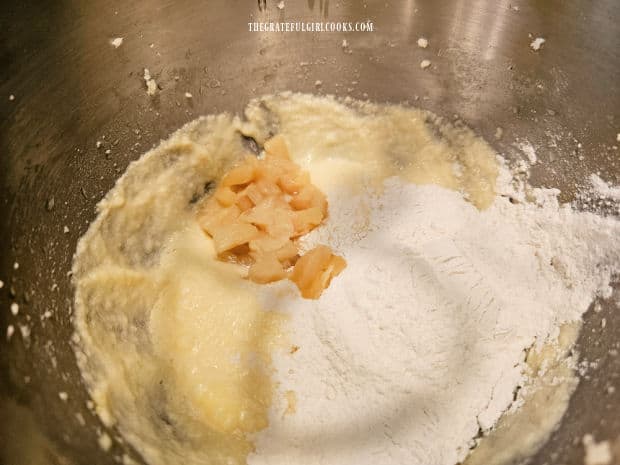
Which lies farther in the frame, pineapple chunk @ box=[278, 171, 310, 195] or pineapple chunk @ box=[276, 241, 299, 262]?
pineapple chunk @ box=[278, 171, 310, 195]

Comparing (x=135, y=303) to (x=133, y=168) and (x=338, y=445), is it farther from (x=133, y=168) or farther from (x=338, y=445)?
(x=338, y=445)

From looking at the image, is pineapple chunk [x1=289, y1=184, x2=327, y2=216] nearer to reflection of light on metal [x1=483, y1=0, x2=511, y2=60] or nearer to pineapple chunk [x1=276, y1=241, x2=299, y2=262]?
pineapple chunk [x1=276, y1=241, x2=299, y2=262]

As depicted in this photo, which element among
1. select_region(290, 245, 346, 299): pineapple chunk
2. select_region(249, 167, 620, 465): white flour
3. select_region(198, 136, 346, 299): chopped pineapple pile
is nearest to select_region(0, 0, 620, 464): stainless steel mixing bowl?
select_region(249, 167, 620, 465): white flour

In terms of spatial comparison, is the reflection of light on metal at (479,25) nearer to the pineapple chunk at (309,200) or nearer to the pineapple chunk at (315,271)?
the pineapple chunk at (309,200)

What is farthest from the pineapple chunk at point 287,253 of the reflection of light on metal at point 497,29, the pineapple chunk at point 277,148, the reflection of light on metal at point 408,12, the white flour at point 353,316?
the reflection of light on metal at point 497,29

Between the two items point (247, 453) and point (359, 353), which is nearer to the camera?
point (247, 453)

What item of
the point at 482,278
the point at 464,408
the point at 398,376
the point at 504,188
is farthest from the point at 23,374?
the point at 504,188

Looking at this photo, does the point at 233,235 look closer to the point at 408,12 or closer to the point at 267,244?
the point at 267,244
